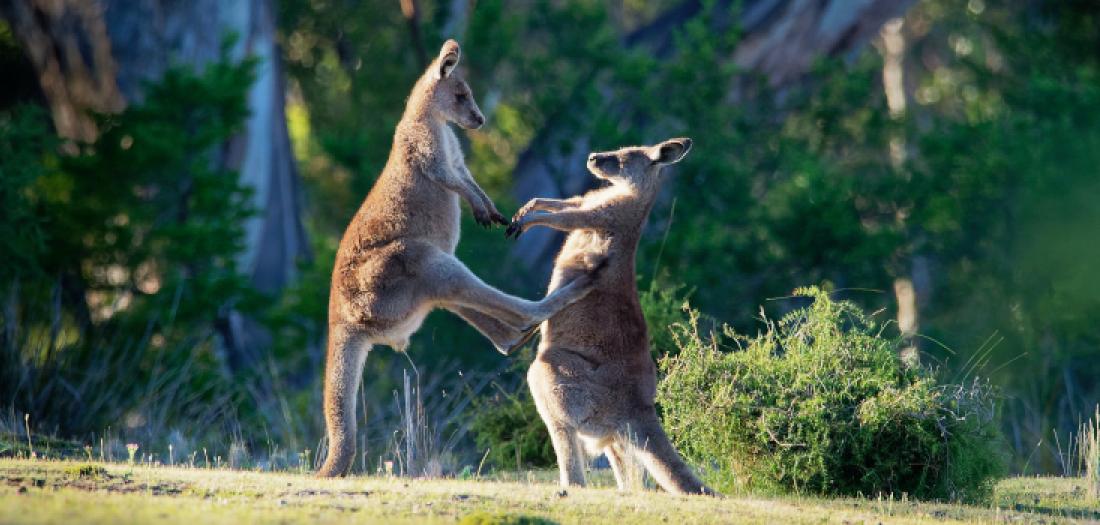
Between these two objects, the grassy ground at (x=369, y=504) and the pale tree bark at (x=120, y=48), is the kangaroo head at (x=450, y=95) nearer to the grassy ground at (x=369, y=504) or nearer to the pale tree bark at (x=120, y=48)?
the grassy ground at (x=369, y=504)

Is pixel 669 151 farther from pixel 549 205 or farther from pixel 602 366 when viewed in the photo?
pixel 602 366

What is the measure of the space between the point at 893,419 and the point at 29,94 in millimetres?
15005

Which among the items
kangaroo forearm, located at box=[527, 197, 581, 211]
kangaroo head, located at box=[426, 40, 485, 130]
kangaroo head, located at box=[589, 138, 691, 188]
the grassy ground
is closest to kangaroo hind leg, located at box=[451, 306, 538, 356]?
kangaroo forearm, located at box=[527, 197, 581, 211]

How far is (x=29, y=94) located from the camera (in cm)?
1991

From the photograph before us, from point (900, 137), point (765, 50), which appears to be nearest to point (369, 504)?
point (765, 50)

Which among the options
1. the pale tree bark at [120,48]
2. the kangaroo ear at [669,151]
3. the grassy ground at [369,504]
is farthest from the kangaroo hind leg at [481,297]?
the pale tree bark at [120,48]

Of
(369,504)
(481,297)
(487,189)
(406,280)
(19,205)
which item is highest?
(487,189)

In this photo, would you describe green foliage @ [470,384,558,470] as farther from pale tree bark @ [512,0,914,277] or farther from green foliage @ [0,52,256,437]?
pale tree bark @ [512,0,914,277]

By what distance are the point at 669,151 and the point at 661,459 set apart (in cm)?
270

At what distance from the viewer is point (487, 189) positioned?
24031 millimetres

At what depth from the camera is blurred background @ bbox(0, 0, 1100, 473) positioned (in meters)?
15.3

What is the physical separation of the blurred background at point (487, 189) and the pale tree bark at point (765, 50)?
0.17ft

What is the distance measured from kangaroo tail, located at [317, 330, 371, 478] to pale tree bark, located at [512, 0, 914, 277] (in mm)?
13022

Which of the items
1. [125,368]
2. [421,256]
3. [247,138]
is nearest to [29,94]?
[247,138]
